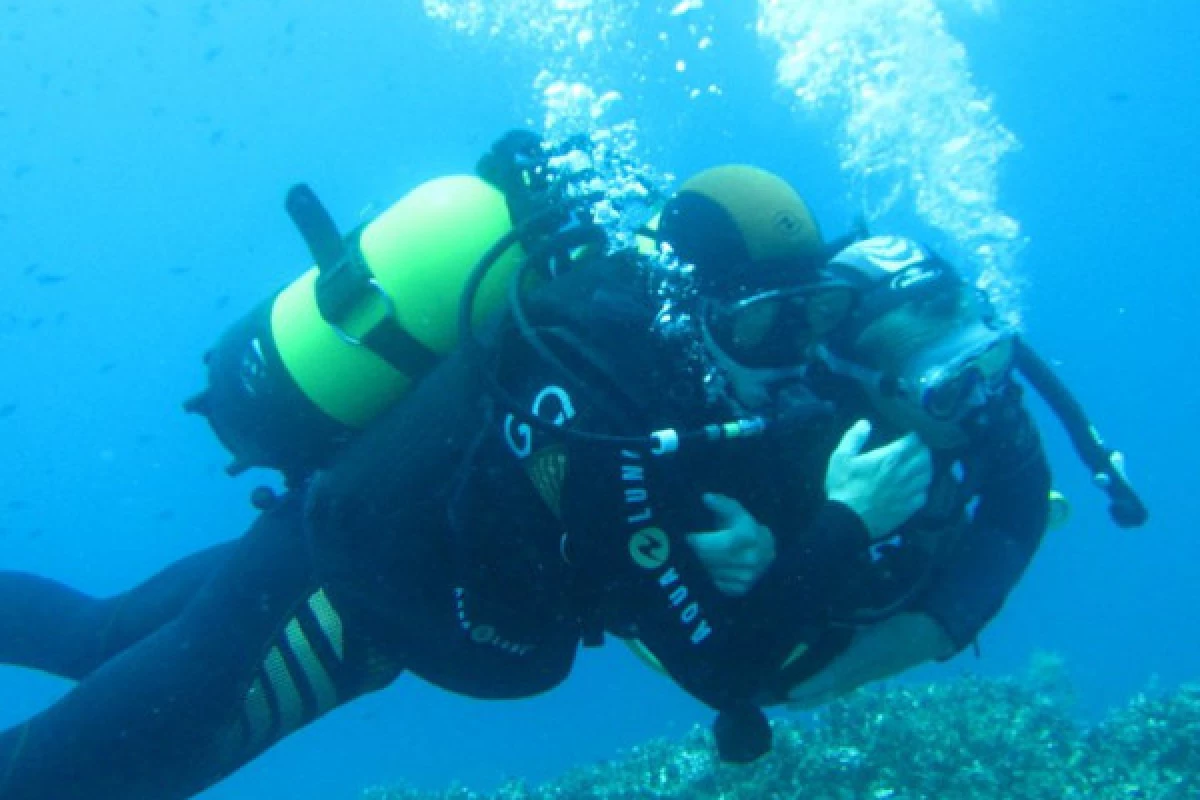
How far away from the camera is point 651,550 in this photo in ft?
9.95

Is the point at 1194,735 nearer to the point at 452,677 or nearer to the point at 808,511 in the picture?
the point at 808,511

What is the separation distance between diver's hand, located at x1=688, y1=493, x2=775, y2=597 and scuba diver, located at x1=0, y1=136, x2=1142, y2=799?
1 cm

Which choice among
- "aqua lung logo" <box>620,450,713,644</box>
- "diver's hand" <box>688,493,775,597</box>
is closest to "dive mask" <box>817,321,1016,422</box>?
"diver's hand" <box>688,493,775,597</box>

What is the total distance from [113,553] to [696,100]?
74.3 meters

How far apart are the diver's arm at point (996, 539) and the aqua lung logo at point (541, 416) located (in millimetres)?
1619

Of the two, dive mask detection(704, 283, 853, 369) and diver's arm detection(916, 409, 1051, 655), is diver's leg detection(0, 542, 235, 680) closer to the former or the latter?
dive mask detection(704, 283, 853, 369)

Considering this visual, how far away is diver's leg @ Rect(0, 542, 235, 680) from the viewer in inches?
172

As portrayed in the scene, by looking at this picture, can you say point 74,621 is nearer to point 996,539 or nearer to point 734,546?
point 734,546

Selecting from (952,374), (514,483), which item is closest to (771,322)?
(952,374)

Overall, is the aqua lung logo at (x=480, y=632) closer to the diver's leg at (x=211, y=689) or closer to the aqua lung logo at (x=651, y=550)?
the diver's leg at (x=211, y=689)

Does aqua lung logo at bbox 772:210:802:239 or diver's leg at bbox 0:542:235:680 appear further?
diver's leg at bbox 0:542:235:680

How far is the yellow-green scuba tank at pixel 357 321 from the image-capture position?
3.41 metres

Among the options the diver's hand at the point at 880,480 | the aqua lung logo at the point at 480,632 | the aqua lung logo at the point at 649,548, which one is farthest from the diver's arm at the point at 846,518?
the aqua lung logo at the point at 480,632

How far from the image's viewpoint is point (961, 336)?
Result: 3.54 m
